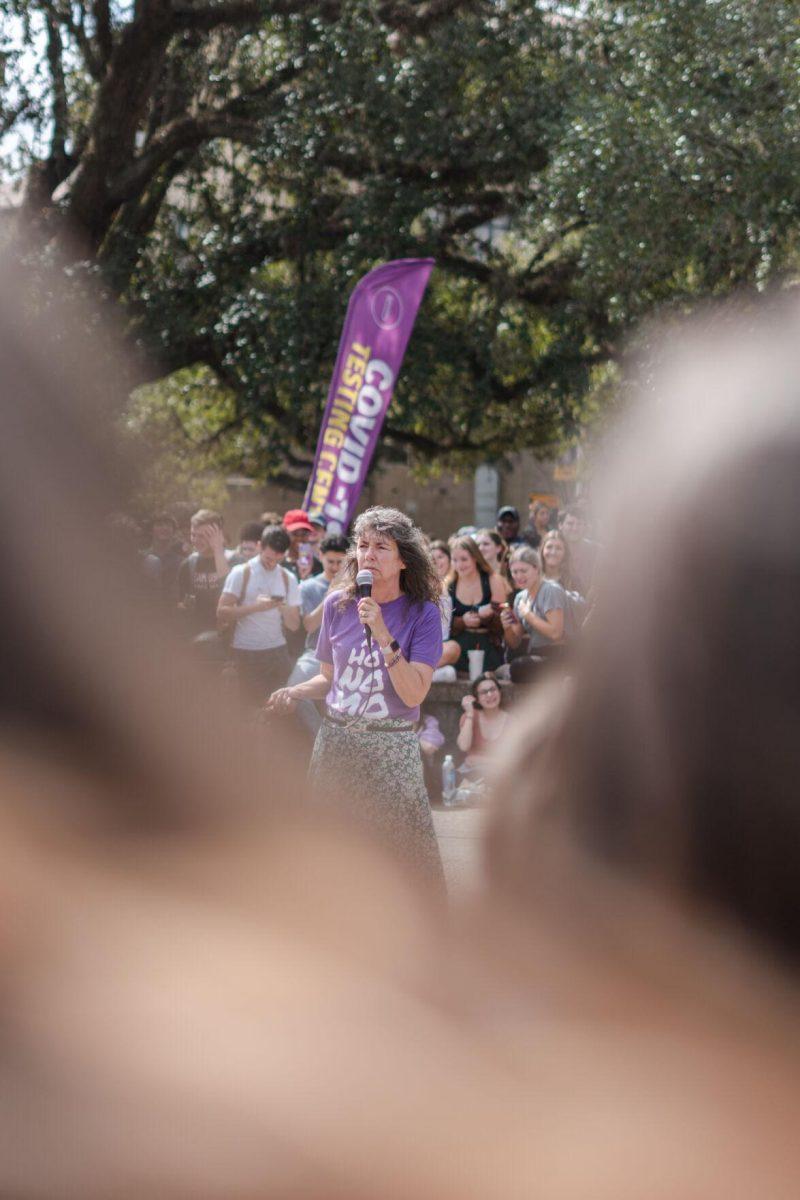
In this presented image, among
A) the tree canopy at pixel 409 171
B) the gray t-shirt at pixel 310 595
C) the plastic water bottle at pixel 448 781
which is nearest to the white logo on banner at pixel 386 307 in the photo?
the tree canopy at pixel 409 171

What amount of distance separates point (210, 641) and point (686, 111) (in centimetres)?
1394

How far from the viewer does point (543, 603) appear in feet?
32.0

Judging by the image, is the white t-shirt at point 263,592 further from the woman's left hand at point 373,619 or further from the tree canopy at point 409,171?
the tree canopy at point 409,171

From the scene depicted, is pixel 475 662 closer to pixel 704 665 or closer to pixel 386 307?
pixel 386 307

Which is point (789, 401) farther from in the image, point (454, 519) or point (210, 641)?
point (454, 519)

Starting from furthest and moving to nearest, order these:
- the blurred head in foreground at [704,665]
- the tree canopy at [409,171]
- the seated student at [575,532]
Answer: the tree canopy at [409,171], the seated student at [575,532], the blurred head in foreground at [704,665]

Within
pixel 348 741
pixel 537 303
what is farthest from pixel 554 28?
pixel 348 741

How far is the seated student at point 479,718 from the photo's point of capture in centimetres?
962

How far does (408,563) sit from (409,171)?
1318 centimetres

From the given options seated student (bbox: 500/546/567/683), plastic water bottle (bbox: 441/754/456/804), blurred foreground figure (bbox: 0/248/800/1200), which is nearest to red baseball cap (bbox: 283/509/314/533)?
seated student (bbox: 500/546/567/683)

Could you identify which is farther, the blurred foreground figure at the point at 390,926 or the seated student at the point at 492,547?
the seated student at the point at 492,547

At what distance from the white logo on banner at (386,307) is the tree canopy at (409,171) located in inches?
97.7

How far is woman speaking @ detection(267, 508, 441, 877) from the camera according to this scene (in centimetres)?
453

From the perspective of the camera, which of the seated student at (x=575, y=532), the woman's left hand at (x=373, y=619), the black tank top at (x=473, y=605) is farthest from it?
the black tank top at (x=473, y=605)
